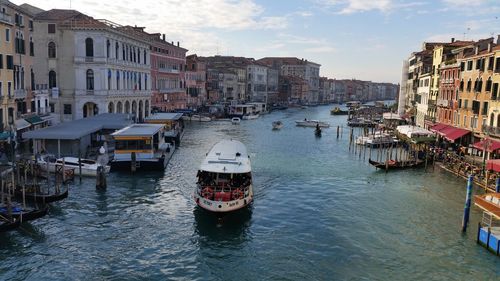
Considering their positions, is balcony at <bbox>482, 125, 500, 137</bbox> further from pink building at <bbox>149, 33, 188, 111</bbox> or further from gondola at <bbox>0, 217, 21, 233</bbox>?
pink building at <bbox>149, 33, 188, 111</bbox>

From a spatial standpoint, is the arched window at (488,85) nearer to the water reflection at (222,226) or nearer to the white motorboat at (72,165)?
the water reflection at (222,226)

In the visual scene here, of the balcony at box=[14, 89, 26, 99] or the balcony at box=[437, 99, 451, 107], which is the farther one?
the balcony at box=[437, 99, 451, 107]

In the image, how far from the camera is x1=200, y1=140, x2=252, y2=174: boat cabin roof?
2089cm

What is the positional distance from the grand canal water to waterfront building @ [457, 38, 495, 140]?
8558 millimetres

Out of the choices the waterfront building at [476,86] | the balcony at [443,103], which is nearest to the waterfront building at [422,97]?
the balcony at [443,103]

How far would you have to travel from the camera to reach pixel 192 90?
86.7 meters

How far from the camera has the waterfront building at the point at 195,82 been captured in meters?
85.9

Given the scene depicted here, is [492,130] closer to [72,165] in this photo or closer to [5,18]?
[72,165]

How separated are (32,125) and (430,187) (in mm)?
29651

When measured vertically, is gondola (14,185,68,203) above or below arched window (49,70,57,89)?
below

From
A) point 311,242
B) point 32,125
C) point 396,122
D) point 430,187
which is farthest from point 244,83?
point 311,242

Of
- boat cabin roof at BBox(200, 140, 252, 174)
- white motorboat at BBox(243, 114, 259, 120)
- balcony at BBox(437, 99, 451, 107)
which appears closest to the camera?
boat cabin roof at BBox(200, 140, 252, 174)

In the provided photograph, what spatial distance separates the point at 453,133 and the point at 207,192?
84.5 feet

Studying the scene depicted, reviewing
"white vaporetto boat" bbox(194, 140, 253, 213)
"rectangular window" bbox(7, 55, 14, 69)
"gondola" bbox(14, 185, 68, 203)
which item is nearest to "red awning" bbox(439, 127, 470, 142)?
"white vaporetto boat" bbox(194, 140, 253, 213)
